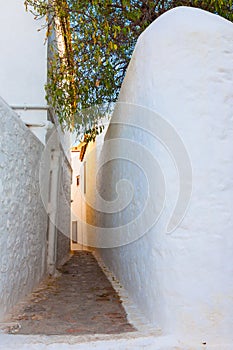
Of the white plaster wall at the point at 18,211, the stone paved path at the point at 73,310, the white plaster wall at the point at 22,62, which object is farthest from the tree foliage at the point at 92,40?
the stone paved path at the point at 73,310

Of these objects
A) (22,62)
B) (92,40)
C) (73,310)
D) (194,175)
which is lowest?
(73,310)

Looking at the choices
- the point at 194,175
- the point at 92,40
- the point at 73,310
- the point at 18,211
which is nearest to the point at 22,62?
the point at 92,40

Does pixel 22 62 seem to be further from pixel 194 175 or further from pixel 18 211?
pixel 194 175

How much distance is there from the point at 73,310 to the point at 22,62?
4.49 metres

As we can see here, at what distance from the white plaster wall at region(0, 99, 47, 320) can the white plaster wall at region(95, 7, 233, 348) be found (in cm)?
161

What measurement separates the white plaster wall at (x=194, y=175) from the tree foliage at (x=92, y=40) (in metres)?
2.26

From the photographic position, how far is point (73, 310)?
4426 mm

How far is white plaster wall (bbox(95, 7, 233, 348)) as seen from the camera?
9.68ft

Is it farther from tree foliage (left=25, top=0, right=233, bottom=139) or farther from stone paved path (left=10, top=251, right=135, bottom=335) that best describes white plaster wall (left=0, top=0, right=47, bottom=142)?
stone paved path (left=10, top=251, right=135, bottom=335)

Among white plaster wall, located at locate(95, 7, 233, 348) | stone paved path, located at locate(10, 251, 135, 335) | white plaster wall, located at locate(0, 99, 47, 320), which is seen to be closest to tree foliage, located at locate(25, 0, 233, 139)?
white plaster wall, located at locate(0, 99, 47, 320)

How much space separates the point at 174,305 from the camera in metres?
3.02

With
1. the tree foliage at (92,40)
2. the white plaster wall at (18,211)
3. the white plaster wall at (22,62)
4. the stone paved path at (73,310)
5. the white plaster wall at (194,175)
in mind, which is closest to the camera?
the white plaster wall at (194,175)

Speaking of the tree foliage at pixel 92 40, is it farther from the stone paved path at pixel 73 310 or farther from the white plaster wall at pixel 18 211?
the stone paved path at pixel 73 310

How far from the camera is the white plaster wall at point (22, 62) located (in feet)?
21.0
